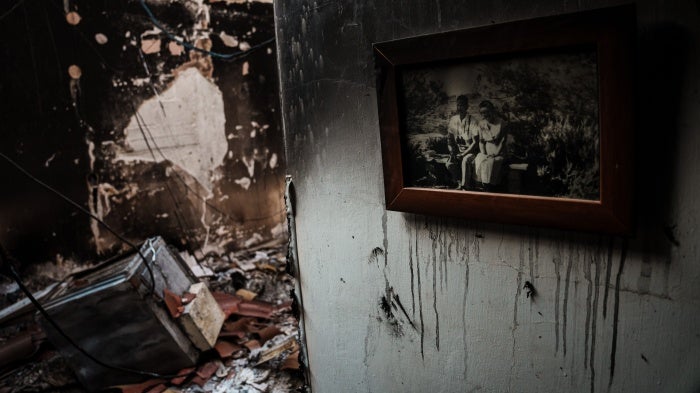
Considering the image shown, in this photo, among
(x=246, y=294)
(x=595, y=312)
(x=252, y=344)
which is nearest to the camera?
(x=595, y=312)

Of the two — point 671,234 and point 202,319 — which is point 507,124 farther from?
point 202,319

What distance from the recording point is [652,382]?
0.86 meters

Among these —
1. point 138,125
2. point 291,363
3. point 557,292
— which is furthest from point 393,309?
point 138,125

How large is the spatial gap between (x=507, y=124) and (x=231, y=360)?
2.58 meters

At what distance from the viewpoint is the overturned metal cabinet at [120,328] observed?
2.48 metres

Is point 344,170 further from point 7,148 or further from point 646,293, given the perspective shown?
point 7,148

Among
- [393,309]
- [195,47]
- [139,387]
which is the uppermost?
[195,47]

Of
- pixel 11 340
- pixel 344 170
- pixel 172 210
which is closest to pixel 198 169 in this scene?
pixel 172 210

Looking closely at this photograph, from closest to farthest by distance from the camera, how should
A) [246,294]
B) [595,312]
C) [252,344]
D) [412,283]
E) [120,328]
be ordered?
[595,312], [412,283], [120,328], [252,344], [246,294]

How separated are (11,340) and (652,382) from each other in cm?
358

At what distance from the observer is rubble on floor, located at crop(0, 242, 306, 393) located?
262 centimetres

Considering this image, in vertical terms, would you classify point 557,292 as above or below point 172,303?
above

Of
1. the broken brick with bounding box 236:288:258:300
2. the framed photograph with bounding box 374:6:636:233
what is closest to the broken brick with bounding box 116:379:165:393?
the broken brick with bounding box 236:288:258:300

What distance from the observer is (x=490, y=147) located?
35.8 inches
